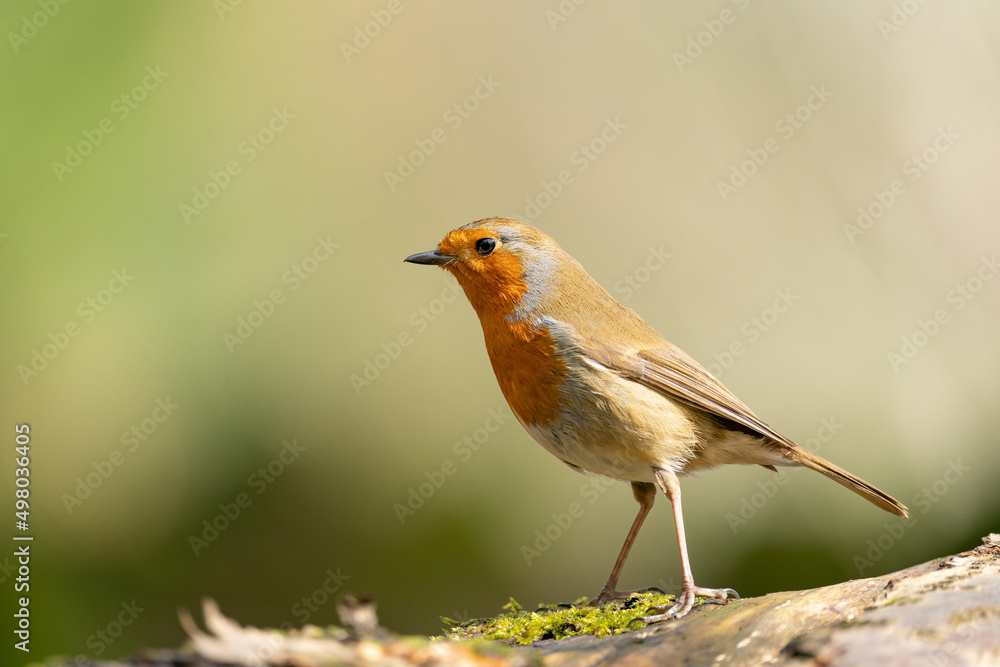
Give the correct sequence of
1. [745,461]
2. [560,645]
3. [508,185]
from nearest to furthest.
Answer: [560,645], [745,461], [508,185]

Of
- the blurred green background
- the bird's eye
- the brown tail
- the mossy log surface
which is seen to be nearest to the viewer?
the mossy log surface

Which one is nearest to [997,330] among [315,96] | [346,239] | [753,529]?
[753,529]

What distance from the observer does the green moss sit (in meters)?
Answer: 3.23

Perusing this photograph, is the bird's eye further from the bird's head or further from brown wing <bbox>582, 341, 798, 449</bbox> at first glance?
brown wing <bbox>582, 341, 798, 449</bbox>

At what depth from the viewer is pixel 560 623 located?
333 centimetres

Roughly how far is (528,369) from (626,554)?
1.13 metres

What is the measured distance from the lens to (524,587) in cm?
547

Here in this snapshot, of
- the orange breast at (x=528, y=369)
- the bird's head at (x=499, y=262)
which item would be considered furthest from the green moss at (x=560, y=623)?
the bird's head at (x=499, y=262)

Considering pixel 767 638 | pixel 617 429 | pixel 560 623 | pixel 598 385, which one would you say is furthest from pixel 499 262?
pixel 767 638

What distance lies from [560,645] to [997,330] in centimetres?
499

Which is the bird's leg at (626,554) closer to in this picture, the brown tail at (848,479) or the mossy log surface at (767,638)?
the brown tail at (848,479)

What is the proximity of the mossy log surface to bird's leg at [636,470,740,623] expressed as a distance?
0.85 feet

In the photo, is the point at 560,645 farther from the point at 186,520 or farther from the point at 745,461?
the point at 186,520

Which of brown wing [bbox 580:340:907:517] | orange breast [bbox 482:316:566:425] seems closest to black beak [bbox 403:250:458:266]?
orange breast [bbox 482:316:566:425]
